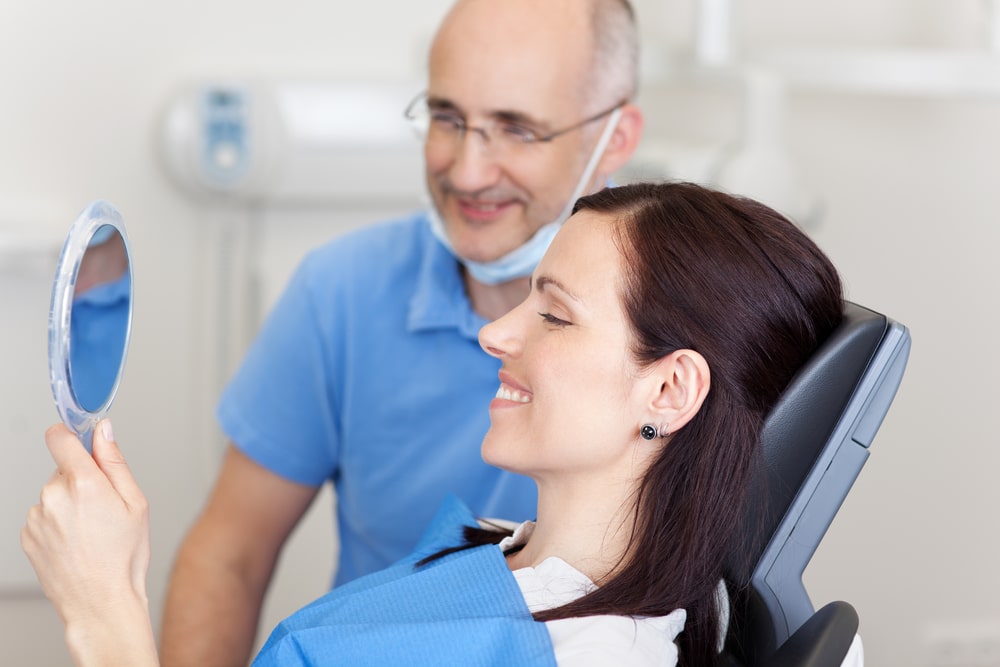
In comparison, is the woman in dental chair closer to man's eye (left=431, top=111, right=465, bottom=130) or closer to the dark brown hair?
the dark brown hair

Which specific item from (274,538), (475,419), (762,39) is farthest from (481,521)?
(762,39)

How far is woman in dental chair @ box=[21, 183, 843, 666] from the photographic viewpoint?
96 centimetres

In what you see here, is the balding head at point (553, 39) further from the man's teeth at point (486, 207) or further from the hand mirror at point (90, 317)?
the hand mirror at point (90, 317)

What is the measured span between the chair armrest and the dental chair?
0.01 metres

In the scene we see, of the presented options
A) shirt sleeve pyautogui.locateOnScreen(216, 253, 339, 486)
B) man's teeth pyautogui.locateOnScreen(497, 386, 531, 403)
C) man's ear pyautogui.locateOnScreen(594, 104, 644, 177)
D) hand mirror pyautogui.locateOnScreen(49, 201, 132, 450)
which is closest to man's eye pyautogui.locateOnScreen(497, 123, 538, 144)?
man's ear pyautogui.locateOnScreen(594, 104, 644, 177)

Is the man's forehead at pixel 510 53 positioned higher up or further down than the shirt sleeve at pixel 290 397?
higher up

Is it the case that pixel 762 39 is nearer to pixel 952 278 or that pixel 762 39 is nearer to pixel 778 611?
pixel 952 278

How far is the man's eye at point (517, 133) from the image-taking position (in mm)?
1411

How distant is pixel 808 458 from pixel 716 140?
3.64 ft

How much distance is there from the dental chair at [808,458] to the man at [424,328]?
473mm

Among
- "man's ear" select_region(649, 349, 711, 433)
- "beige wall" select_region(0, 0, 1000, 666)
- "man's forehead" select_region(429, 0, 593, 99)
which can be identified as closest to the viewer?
"man's ear" select_region(649, 349, 711, 433)

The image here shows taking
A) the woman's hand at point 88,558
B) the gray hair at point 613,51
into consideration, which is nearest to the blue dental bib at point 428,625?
the woman's hand at point 88,558

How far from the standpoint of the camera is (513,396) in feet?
3.48

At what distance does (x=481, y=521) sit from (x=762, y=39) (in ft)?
3.93
